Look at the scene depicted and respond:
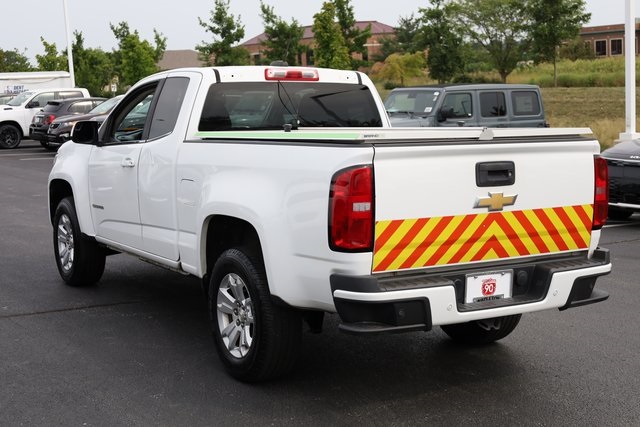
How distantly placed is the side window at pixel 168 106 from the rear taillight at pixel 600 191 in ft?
9.30

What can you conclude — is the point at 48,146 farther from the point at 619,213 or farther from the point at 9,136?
the point at 619,213

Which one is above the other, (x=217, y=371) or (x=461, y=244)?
(x=461, y=244)

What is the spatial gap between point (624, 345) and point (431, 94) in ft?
40.7

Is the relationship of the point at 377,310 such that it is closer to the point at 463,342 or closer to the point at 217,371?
the point at 217,371

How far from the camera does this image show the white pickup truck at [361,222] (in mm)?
4406

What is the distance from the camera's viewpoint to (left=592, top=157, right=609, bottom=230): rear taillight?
513 cm

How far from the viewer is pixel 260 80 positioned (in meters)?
6.41

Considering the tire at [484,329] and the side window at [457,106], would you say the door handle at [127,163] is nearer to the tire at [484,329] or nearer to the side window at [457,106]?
the tire at [484,329]

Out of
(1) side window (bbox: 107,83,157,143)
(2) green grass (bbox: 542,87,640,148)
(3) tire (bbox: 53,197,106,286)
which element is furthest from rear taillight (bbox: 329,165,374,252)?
(2) green grass (bbox: 542,87,640,148)

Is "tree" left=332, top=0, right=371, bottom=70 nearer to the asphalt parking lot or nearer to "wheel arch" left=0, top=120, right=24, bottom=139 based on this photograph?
"wheel arch" left=0, top=120, right=24, bottom=139

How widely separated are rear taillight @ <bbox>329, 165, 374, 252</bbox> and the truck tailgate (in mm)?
50

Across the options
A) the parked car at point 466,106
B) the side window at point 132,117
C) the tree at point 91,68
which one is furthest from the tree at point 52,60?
the side window at point 132,117

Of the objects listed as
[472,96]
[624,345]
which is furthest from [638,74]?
[624,345]

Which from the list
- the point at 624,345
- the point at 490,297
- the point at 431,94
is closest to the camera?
the point at 490,297
